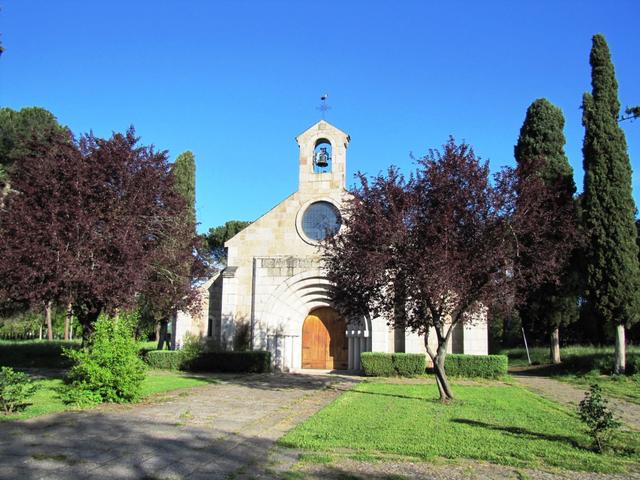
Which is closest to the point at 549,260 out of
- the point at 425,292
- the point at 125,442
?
the point at 425,292

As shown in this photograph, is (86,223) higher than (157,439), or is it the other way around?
(86,223)

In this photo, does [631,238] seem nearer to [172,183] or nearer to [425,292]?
[425,292]

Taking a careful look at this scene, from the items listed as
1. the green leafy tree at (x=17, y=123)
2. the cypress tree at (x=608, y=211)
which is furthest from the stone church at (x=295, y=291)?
the green leafy tree at (x=17, y=123)

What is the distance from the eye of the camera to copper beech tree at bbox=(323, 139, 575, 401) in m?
10.7

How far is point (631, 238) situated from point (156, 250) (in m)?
15.8

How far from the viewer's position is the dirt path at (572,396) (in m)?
10.5

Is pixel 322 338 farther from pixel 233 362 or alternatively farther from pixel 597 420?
pixel 597 420

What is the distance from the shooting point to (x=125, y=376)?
11.0m

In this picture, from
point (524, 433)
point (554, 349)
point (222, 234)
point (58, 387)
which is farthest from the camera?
point (222, 234)

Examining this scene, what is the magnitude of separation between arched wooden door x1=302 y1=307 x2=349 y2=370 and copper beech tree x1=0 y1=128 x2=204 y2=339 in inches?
369

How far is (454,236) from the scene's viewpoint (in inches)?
427

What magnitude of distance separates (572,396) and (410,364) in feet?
19.0

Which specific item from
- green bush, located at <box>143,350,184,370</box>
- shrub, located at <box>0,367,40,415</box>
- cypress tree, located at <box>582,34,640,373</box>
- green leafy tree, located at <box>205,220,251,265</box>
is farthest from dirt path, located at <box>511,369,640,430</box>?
green leafy tree, located at <box>205,220,251,265</box>

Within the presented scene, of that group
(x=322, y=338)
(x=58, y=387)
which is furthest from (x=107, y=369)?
(x=322, y=338)
